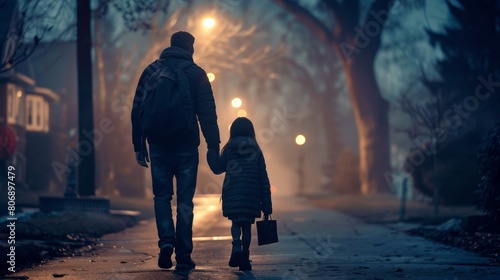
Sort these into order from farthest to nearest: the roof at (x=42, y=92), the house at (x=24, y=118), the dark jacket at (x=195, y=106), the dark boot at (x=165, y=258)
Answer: the roof at (x=42, y=92), the house at (x=24, y=118), the dark jacket at (x=195, y=106), the dark boot at (x=165, y=258)

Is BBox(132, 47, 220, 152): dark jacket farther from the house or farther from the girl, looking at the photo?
the house

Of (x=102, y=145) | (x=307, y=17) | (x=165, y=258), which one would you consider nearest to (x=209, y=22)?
(x=307, y=17)

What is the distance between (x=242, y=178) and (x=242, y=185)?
2.8 inches

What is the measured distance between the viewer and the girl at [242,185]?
29.0ft

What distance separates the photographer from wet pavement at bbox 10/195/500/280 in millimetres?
7883

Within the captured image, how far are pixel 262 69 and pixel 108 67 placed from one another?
1177 inches

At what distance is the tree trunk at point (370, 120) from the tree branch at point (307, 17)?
1315mm

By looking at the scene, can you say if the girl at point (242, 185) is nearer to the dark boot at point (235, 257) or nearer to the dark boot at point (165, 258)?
the dark boot at point (235, 257)

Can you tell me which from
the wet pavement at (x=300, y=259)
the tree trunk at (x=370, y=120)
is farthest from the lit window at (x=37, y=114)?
the wet pavement at (x=300, y=259)

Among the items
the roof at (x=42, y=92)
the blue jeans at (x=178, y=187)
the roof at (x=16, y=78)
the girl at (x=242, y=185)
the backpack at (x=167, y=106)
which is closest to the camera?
the backpack at (x=167, y=106)

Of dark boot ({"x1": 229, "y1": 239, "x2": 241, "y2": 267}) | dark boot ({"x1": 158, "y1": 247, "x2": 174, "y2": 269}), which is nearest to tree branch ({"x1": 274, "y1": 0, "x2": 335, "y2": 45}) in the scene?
dark boot ({"x1": 229, "y1": 239, "x2": 241, "y2": 267})

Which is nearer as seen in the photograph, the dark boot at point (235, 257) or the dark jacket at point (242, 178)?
the dark boot at point (235, 257)

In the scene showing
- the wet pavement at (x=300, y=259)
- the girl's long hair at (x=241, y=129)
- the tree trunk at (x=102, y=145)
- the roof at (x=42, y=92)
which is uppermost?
the roof at (x=42, y=92)

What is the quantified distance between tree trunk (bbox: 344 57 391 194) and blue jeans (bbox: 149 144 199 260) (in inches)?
1046
